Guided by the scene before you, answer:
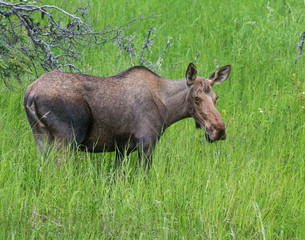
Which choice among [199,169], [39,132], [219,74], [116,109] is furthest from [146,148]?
[219,74]

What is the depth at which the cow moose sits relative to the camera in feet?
19.1

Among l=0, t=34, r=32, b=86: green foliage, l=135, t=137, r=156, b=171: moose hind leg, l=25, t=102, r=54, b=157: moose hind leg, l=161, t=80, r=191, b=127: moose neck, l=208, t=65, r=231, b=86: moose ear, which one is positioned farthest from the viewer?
l=208, t=65, r=231, b=86: moose ear

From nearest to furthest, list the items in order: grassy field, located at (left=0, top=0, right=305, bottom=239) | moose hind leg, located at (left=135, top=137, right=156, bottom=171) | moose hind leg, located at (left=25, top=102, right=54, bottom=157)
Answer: grassy field, located at (left=0, top=0, right=305, bottom=239)
moose hind leg, located at (left=25, top=102, right=54, bottom=157)
moose hind leg, located at (left=135, top=137, right=156, bottom=171)

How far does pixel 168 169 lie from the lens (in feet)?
19.9

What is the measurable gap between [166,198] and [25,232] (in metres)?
1.38

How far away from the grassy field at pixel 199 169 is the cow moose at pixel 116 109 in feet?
0.88

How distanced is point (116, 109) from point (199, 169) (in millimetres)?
1234

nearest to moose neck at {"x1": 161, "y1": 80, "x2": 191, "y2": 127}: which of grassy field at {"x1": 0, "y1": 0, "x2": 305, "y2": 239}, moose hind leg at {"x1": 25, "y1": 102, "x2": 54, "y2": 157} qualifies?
grassy field at {"x1": 0, "y1": 0, "x2": 305, "y2": 239}

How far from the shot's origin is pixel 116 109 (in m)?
6.32

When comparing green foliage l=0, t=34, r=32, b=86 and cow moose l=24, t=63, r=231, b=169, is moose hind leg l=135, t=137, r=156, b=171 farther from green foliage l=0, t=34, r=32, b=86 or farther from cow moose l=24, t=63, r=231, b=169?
green foliage l=0, t=34, r=32, b=86

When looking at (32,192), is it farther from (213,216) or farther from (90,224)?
(213,216)

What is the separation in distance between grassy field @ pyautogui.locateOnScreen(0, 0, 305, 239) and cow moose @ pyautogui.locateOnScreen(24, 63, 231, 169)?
27cm

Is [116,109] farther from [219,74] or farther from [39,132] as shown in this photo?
[219,74]

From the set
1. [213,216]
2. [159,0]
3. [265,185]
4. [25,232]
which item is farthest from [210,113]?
[159,0]
